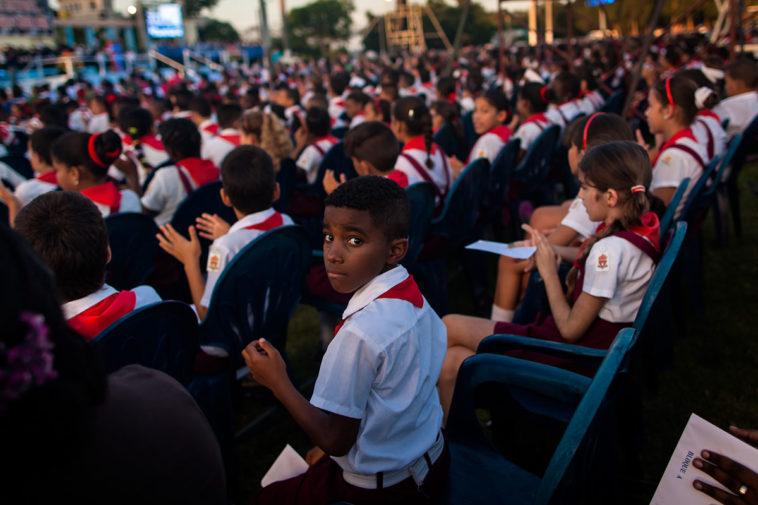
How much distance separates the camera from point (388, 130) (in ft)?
11.2

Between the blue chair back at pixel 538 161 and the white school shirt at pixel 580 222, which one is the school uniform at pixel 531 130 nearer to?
the blue chair back at pixel 538 161

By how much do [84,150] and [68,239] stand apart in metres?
1.82

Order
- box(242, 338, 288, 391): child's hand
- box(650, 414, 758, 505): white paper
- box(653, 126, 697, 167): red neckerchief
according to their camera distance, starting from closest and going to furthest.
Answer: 1. box(650, 414, 758, 505): white paper
2. box(242, 338, 288, 391): child's hand
3. box(653, 126, 697, 167): red neckerchief

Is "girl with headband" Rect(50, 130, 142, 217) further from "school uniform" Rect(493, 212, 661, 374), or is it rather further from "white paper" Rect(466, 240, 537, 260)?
"school uniform" Rect(493, 212, 661, 374)

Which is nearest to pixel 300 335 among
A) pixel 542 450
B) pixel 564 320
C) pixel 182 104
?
pixel 542 450

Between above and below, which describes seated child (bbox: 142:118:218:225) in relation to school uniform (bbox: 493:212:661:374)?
above

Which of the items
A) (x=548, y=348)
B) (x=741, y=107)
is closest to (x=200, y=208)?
(x=548, y=348)

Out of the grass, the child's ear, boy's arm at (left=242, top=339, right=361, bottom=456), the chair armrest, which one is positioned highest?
the child's ear

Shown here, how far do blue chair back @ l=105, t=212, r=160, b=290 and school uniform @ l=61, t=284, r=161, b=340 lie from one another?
1.07 metres

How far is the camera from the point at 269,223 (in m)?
2.71

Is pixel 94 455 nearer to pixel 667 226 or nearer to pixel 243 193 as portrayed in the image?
pixel 243 193

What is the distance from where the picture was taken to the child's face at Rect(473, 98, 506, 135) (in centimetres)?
516

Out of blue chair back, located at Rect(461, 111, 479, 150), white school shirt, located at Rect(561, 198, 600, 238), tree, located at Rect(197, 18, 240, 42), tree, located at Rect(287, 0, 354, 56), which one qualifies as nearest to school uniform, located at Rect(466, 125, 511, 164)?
white school shirt, located at Rect(561, 198, 600, 238)

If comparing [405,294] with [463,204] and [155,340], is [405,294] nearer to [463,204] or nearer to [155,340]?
[155,340]
